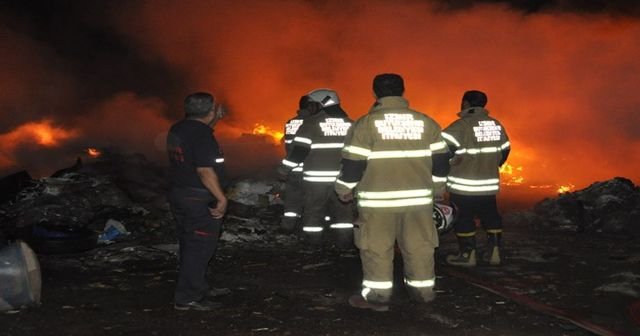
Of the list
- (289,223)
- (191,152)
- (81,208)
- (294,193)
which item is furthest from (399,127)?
(81,208)

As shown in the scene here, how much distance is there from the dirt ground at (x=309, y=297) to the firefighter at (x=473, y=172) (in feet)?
1.09

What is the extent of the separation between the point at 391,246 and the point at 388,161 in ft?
2.10

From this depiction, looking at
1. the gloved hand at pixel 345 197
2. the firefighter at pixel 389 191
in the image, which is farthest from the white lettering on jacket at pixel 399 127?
the gloved hand at pixel 345 197

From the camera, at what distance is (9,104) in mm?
12445

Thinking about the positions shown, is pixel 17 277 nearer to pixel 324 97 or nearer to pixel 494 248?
pixel 324 97

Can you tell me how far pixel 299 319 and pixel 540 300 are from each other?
199cm

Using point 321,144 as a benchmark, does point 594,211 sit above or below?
below

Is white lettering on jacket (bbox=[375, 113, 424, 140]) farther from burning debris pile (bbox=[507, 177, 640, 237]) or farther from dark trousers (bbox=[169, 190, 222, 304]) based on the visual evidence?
burning debris pile (bbox=[507, 177, 640, 237])

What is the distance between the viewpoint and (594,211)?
9.27 metres

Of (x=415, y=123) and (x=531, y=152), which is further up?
(x=531, y=152)

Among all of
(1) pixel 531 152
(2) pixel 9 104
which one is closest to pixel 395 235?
(2) pixel 9 104

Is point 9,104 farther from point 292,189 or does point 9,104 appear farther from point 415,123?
point 415,123

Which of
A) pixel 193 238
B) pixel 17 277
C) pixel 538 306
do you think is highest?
pixel 193 238

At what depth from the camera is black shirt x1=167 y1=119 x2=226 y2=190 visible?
407 centimetres
